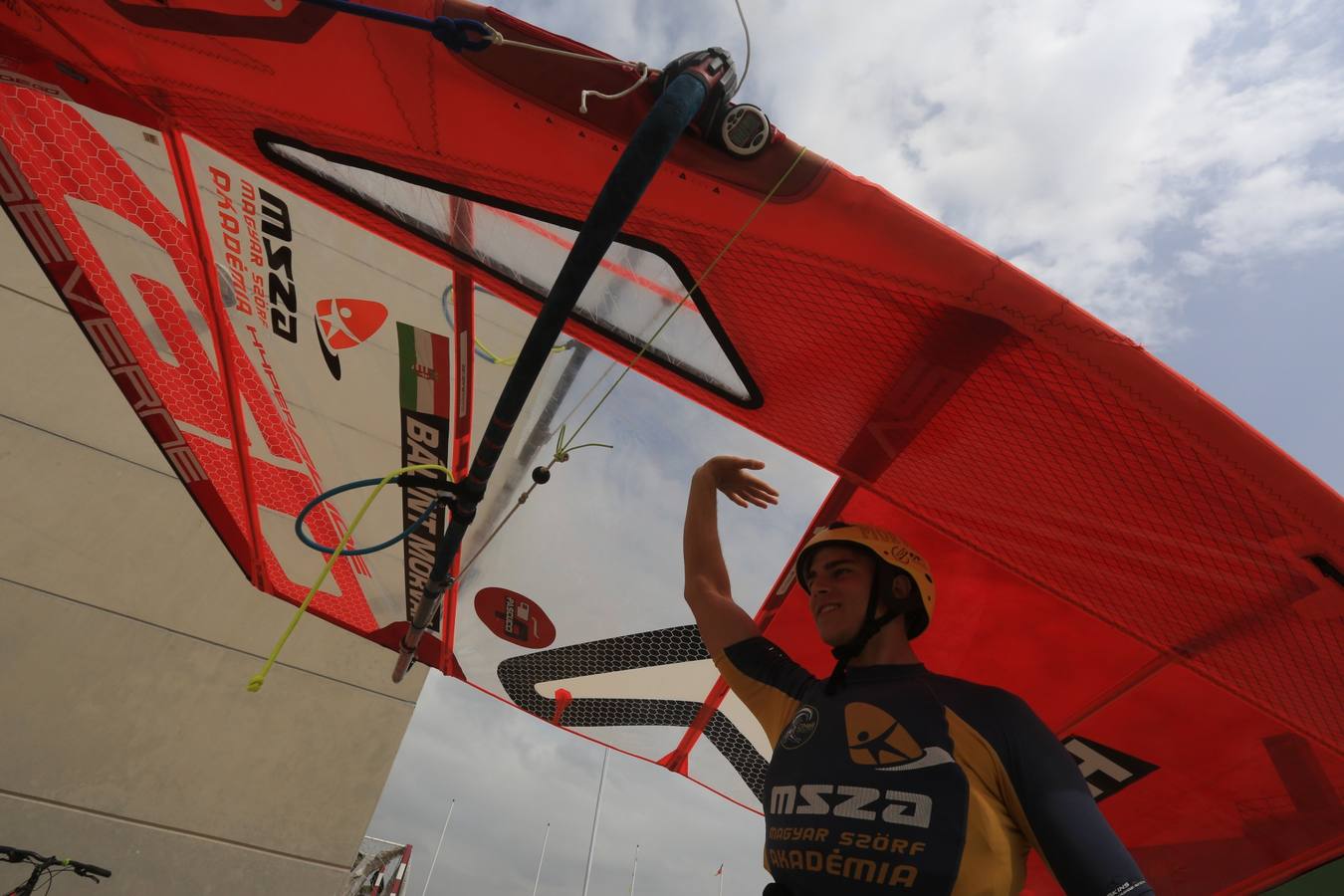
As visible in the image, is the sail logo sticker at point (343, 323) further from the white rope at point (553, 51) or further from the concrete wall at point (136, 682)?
the concrete wall at point (136, 682)

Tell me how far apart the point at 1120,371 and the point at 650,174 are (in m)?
0.87

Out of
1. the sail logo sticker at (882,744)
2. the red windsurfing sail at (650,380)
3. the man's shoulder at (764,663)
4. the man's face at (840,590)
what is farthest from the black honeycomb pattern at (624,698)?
the sail logo sticker at (882,744)

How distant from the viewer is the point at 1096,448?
1376mm

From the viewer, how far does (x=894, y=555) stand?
5.19 feet

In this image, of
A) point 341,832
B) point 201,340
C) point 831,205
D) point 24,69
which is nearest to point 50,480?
point 341,832

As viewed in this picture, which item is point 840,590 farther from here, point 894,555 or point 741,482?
point 741,482

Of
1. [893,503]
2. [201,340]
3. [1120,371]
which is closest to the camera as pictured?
[1120,371]

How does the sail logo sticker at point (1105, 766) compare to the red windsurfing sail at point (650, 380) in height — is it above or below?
below

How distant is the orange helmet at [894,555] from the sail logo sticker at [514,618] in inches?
59.1

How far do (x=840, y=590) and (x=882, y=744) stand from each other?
396 millimetres

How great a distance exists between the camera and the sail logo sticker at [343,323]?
2049 millimetres

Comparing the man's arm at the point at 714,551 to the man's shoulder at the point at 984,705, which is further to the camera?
the man's arm at the point at 714,551

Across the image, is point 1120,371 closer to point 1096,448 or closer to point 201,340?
point 1096,448

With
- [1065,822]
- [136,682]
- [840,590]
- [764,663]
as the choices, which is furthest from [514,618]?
[136,682]
